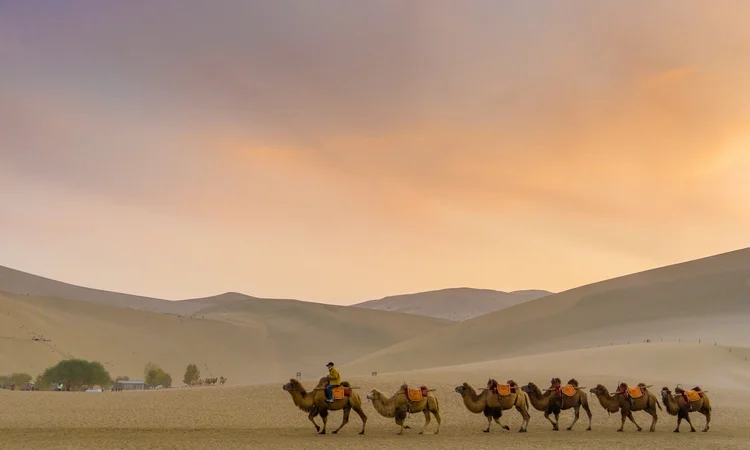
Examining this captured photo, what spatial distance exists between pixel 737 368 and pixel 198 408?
95.0 ft

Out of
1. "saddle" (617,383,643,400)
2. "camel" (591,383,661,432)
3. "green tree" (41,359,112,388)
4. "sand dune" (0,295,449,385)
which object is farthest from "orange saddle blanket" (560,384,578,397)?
"sand dune" (0,295,449,385)

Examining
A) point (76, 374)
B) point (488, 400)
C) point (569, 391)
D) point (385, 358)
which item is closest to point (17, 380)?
point (76, 374)

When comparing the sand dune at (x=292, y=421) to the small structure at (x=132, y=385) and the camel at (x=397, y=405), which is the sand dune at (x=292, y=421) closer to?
the camel at (x=397, y=405)

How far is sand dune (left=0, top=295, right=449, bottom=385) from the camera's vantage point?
71.4 metres

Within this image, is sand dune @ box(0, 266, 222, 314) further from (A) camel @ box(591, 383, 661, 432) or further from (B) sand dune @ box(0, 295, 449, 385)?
(A) camel @ box(591, 383, 661, 432)

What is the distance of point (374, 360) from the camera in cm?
7262

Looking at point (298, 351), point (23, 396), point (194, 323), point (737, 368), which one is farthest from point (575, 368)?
point (194, 323)

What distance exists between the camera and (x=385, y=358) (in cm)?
7381

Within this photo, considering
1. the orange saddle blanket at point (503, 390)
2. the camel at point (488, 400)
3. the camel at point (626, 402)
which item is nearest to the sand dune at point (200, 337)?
the camel at point (488, 400)

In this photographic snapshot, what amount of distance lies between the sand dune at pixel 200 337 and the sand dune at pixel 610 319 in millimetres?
16279

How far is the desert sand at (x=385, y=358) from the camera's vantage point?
1908 centimetres

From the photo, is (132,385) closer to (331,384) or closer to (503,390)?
(331,384)

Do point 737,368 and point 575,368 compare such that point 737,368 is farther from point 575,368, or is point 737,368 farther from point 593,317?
point 593,317

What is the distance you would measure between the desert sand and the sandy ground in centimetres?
7
